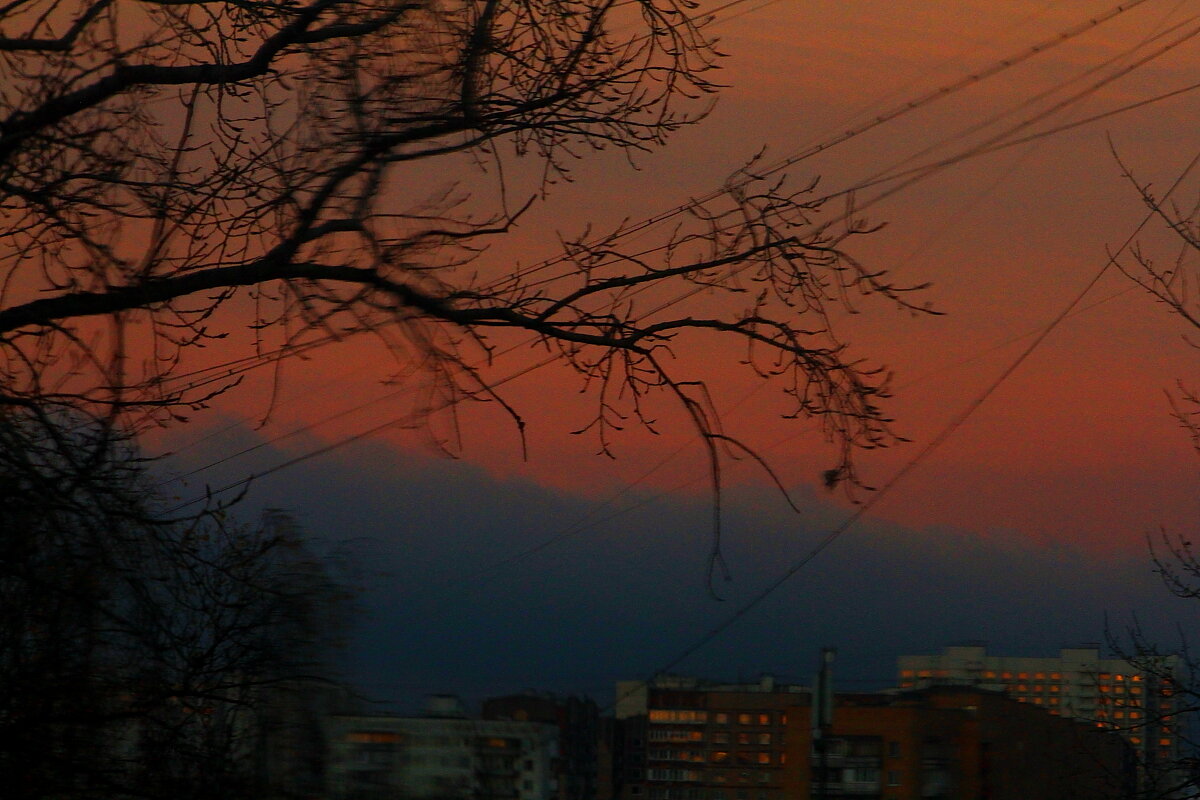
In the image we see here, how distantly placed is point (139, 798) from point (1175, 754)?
884 cm

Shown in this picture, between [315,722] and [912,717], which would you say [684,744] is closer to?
[912,717]

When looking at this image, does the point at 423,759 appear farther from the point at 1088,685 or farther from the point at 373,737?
the point at 1088,685

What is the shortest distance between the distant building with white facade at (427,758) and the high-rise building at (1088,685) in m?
5.02

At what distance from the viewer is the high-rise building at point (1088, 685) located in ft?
38.0

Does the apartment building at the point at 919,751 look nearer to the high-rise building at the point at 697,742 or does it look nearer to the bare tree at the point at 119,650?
the high-rise building at the point at 697,742

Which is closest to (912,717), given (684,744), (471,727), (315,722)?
(684,744)

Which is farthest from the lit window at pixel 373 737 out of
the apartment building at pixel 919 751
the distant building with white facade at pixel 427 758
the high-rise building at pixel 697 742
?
the apartment building at pixel 919 751

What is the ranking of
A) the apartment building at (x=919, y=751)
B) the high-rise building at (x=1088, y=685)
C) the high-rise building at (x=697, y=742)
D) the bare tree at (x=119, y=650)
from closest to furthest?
the bare tree at (x=119, y=650) → the high-rise building at (x=697, y=742) → the apartment building at (x=919, y=751) → the high-rise building at (x=1088, y=685)

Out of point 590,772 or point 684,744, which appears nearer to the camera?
point 590,772

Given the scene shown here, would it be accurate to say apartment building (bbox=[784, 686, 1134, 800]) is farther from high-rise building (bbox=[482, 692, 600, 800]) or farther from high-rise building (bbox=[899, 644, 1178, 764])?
high-rise building (bbox=[482, 692, 600, 800])

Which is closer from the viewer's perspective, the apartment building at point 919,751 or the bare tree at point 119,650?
the bare tree at point 119,650

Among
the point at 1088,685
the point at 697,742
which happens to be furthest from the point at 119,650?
the point at 1088,685

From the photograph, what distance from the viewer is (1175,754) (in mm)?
11484

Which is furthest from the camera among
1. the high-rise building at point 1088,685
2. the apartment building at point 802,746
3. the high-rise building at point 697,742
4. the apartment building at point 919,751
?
the high-rise building at point 1088,685
